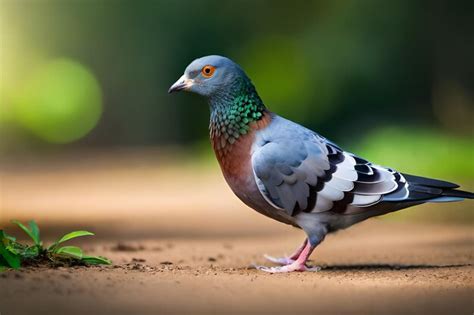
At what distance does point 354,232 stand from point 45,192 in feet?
23.6

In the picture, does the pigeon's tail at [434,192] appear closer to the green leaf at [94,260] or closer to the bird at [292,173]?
the bird at [292,173]

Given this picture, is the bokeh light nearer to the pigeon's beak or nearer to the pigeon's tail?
the pigeon's beak

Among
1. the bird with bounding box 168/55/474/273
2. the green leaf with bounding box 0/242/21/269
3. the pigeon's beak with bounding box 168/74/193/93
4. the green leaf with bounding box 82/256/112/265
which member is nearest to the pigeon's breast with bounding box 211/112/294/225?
the bird with bounding box 168/55/474/273

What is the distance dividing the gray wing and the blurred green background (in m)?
6.65

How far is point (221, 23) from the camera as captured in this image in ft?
84.1

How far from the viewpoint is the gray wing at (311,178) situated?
5.21 meters

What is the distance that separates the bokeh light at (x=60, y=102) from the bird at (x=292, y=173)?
27356 millimetres

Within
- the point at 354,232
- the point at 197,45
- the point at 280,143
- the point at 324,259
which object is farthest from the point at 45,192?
the point at 197,45

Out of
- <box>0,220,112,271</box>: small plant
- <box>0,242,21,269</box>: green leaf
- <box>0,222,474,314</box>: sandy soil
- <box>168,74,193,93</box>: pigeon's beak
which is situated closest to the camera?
<box>0,222,474,314</box>: sandy soil

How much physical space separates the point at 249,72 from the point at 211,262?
19.8 meters

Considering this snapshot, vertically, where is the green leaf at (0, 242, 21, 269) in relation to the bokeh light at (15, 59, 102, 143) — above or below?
below

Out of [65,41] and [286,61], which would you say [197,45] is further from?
[65,41]

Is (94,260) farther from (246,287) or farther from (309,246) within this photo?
(309,246)

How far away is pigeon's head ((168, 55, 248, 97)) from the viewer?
215 inches
